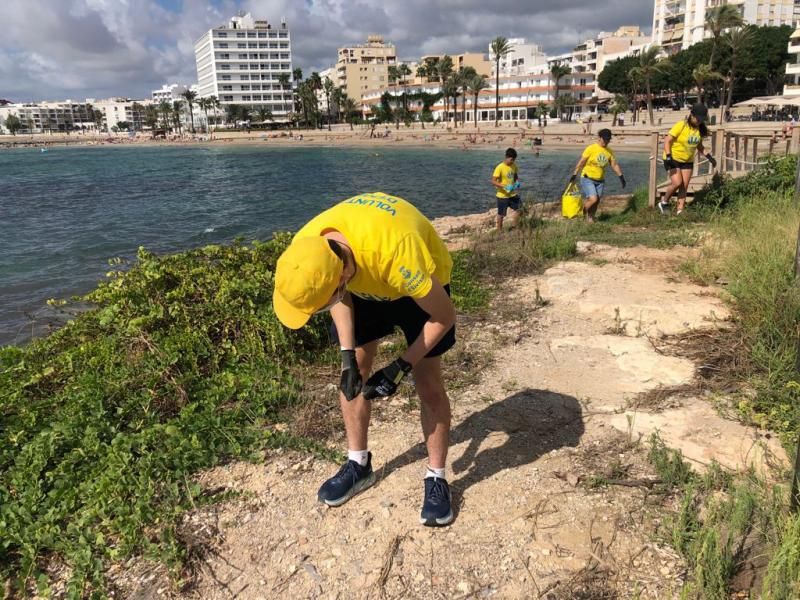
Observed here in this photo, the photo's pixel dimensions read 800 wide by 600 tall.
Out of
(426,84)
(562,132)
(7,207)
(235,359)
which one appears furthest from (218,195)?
(426,84)

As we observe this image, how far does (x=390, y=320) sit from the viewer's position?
2.64 metres

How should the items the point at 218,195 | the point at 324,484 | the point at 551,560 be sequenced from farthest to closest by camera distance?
1. the point at 218,195
2. the point at 324,484
3. the point at 551,560

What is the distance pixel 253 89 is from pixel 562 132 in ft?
286

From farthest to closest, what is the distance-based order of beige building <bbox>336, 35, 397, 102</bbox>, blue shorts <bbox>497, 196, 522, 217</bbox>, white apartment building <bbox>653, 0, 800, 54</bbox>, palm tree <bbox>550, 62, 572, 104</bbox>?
beige building <bbox>336, 35, 397, 102</bbox> < palm tree <bbox>550, 62, 572, 104</bbox> < white apartment building <bbox>653, 0, 800, 54</bbox> < blue shorts <bbox>497, 196, 522, 217</bbox>

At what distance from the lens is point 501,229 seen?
9844 mm

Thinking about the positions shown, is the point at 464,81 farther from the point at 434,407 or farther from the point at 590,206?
the point at 434,407

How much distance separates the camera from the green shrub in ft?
8.55

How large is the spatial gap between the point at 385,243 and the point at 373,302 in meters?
0.49

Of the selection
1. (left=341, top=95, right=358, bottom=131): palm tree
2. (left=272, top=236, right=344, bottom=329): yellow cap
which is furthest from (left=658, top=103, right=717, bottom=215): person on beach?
(left=341, top=95, right=358, bottom=131): palm tree

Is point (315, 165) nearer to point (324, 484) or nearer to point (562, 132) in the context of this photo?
point (562, 132)

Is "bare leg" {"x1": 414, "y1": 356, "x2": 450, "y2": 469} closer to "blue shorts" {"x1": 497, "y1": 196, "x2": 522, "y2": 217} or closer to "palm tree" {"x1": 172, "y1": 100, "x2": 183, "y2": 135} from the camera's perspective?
"blue shorts" {"x1": 497, "y1": 196, "x2": 522, "y2": 217}

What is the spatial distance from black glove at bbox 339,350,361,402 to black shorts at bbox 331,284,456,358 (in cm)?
15

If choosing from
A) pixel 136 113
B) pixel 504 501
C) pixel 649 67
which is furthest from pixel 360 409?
pixel 136 113

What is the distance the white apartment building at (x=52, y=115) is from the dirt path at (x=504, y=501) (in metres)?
190
